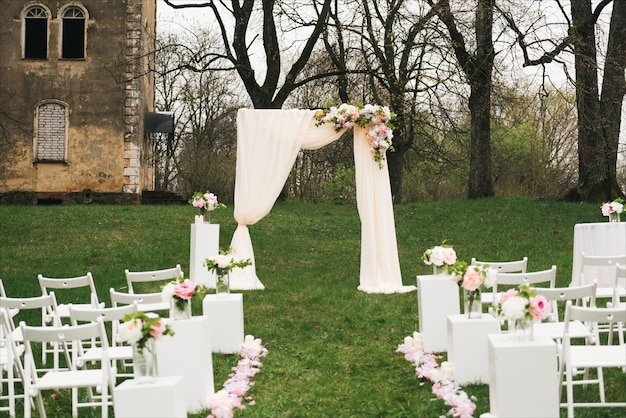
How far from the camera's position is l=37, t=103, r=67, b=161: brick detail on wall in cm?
2572

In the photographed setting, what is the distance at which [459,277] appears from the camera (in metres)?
6.65

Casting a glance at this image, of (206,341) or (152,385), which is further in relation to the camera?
(206,341)

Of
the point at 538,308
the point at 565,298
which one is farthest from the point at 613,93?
the point at 538,308

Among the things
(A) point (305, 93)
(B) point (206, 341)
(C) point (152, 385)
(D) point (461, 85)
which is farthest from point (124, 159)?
(C) point (152, 385)

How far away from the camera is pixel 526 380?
17.3 ft

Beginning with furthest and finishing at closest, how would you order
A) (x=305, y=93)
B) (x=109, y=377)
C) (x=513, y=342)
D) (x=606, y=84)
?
(x=305, y=93)
(x=606, y=84)
(x=109, y=377)
(x=513, y=342)

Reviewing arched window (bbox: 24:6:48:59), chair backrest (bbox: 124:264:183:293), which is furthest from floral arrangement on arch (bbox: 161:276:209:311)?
arched window (bbox: 24:6:48:59)

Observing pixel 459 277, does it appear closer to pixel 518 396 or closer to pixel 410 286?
pixel 518 396

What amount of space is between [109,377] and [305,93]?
26603 millimetres

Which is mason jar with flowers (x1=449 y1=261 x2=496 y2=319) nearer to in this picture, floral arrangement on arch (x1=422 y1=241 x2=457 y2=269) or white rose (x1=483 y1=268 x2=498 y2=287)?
white rose (x1=483 y1=268 x2=498 y2=287)

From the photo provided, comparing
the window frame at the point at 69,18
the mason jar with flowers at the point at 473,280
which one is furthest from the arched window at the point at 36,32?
the mason jar with flowers at the point at 473,280

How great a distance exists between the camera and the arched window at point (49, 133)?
25.7 meters

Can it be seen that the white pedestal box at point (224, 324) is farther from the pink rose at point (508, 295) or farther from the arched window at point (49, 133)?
the arched window at point (49, 133)

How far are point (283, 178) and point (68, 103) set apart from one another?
1502 cm
